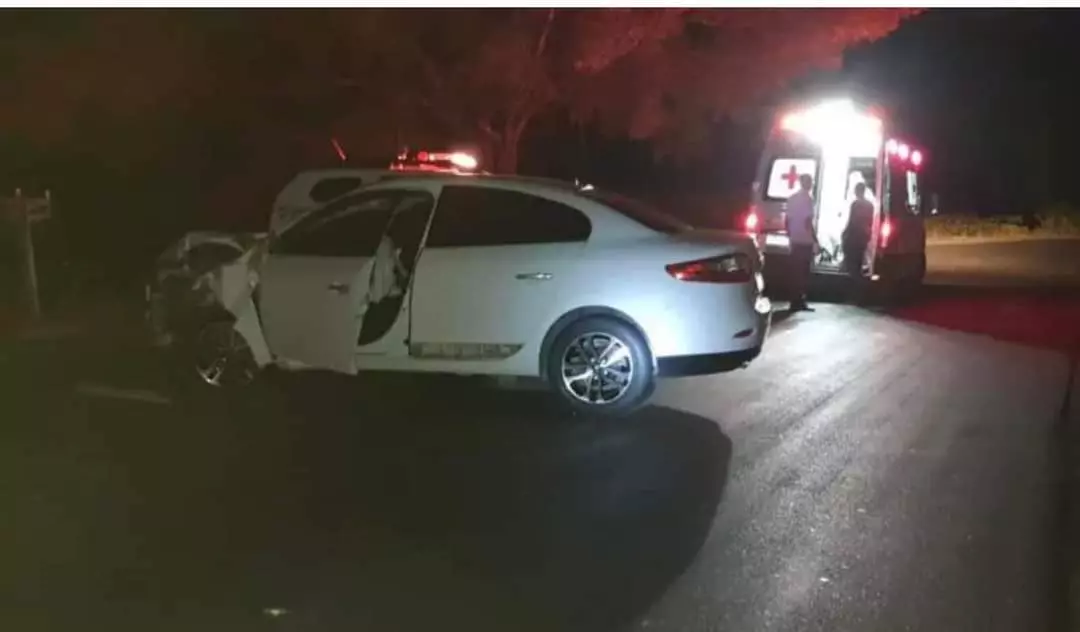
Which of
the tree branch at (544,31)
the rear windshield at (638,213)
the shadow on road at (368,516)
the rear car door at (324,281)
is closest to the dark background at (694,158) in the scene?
the tree branch at (544,31)

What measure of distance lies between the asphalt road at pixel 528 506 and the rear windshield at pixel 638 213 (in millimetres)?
1260

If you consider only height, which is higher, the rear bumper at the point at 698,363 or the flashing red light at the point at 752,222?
the flashing red light at the point at 752,222

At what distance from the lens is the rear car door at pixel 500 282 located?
9.05 meters

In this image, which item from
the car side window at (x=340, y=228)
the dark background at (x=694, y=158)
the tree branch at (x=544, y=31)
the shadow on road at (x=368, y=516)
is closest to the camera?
the shadow on road at (x=368, y=516)

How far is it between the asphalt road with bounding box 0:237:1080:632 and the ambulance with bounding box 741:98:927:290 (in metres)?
6.50

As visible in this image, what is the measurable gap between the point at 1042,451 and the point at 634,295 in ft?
8.82

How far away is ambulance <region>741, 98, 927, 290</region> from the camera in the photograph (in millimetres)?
17078

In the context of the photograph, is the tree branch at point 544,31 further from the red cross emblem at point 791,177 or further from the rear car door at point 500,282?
the rear car door at point 500,282

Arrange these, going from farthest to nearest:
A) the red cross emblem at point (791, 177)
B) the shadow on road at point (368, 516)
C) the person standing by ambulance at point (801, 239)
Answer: the red cross emblem at point (791, 177) → the person standing by ambulance at point (801, 239) → the shadow on road at point (368, 516)

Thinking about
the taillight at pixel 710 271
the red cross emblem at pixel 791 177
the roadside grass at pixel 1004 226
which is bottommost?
the roadside grass at pixel 1004 226

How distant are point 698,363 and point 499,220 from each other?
1701 millimetres

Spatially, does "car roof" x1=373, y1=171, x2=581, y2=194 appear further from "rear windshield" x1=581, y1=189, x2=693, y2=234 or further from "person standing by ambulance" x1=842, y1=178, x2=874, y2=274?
"person standing by ambulance" x1=842, y1=178, x2=874, y2=274

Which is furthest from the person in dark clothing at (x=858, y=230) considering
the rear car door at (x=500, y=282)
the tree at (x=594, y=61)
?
the rear car door at (x=500, y=282)

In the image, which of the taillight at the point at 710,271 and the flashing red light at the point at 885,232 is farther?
the flashing red light at the point at 885,232
